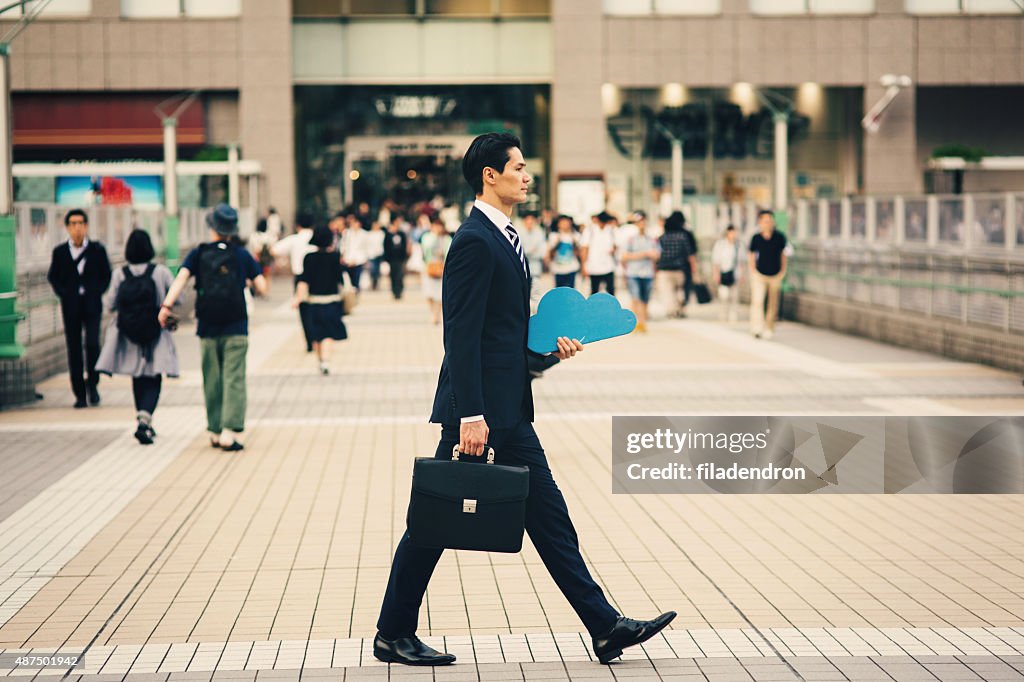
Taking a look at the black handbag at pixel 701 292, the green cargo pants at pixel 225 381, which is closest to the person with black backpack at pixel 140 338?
the green cargo pants at pixel 225 381

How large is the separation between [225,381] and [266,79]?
117 ft

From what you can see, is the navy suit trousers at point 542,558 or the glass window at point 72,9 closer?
the navy suit trousers at point 542,558

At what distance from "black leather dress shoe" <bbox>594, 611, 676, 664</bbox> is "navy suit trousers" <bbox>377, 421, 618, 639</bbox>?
3 centimetres

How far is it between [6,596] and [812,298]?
1838cm

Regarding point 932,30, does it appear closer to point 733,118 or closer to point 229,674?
point 733,118

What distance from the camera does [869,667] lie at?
5.17 meters

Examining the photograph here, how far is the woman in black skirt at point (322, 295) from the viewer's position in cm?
1561

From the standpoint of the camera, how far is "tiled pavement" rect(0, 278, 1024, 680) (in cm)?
538

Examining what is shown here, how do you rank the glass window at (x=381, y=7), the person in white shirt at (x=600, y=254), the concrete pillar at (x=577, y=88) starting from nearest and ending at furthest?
the person in white shirt at (x=600, y=254) → the concrete pillar at (x=577, y=88) → the glass window at (x=381, y=7)

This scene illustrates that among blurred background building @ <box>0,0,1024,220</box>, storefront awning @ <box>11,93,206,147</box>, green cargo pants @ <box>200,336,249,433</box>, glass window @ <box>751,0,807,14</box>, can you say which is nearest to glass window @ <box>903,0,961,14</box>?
blurred background building @ <box>0,0,1024,220</box>

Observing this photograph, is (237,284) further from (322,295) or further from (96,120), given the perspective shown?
(96,120)

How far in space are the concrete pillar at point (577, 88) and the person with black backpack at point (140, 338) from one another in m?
35.0

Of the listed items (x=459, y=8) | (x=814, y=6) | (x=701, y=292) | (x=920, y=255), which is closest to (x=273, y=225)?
(x=459, y=8)

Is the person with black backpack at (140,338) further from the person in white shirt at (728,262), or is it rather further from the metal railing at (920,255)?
the person in white shirt at (728,262)
